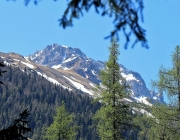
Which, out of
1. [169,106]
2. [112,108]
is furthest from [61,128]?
[169,106]

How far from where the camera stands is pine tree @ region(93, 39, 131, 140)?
21219 millimetres

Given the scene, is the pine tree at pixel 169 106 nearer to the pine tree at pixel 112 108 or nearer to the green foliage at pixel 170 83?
the green foliage at pixel 170 83

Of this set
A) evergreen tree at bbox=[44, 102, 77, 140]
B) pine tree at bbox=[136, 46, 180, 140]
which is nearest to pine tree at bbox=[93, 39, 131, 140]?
pine tree at bbox=[136, 46, 180, 140]

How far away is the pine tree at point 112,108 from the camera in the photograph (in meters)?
21.2

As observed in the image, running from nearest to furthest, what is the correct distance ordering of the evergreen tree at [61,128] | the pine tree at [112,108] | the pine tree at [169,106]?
the pine tree at [169,106] < the pine tree at [112,108] < the evergreen tree at [61,128]

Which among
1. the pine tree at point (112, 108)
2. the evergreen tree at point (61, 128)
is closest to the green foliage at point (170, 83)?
the pine tree at point (112, 108)

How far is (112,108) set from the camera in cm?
2094

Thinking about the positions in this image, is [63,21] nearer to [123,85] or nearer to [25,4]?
[25,4]

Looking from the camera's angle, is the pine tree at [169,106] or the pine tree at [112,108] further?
the pine tree at [112,108]

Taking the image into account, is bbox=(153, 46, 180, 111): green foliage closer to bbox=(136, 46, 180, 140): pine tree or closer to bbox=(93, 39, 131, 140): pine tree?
bbox=(136, 46, 180, 140): pine tree

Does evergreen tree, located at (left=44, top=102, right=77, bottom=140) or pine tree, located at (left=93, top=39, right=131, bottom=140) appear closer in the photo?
pine tree, located at (left=93, top=39, right=131, bottom=140)

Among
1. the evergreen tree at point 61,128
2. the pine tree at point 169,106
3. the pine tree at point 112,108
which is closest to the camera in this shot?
the pine tree at point 169,106

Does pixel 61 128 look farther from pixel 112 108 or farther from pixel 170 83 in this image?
pixel 170 83

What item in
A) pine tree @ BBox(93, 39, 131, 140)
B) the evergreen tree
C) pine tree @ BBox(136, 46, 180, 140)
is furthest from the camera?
the evergreen tree
